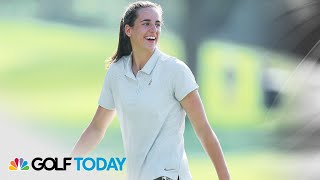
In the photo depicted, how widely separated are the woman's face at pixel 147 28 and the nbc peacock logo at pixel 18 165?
2.35m

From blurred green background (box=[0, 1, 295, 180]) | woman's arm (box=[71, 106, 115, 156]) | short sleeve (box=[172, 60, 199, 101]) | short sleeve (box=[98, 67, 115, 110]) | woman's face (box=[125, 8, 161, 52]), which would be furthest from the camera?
blurred green background (box=[0, 1, 295, 180])

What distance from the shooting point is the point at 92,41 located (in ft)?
15.1

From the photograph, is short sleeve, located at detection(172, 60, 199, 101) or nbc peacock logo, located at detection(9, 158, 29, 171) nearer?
short sleeve, located at detection(172, 60, 199, 101)

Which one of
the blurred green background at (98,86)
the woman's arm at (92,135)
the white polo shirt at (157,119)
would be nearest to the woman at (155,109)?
the white polo shirt at (157,119)

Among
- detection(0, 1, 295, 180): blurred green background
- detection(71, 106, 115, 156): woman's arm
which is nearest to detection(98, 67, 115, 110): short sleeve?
detection(71, 106, 115, 156): woman's arm

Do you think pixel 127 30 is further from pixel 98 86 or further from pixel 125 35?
pixel 98 86

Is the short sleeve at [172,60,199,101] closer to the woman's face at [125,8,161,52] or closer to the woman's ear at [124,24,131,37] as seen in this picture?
the woman's face at [125,8,161,52]

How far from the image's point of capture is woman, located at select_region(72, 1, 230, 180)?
6.73ft

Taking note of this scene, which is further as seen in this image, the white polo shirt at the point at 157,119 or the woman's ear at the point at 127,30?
the woman's ear at the point at 127,30

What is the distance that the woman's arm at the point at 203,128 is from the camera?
207 cm

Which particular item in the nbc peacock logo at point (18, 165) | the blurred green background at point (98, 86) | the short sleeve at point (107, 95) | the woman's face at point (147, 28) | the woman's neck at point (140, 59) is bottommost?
the short sleeve at point (107, 95)

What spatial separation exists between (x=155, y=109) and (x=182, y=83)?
12 centimetres

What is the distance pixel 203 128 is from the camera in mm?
2098

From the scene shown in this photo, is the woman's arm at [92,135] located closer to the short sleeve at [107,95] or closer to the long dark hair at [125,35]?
the short sleeve at [107,95]
